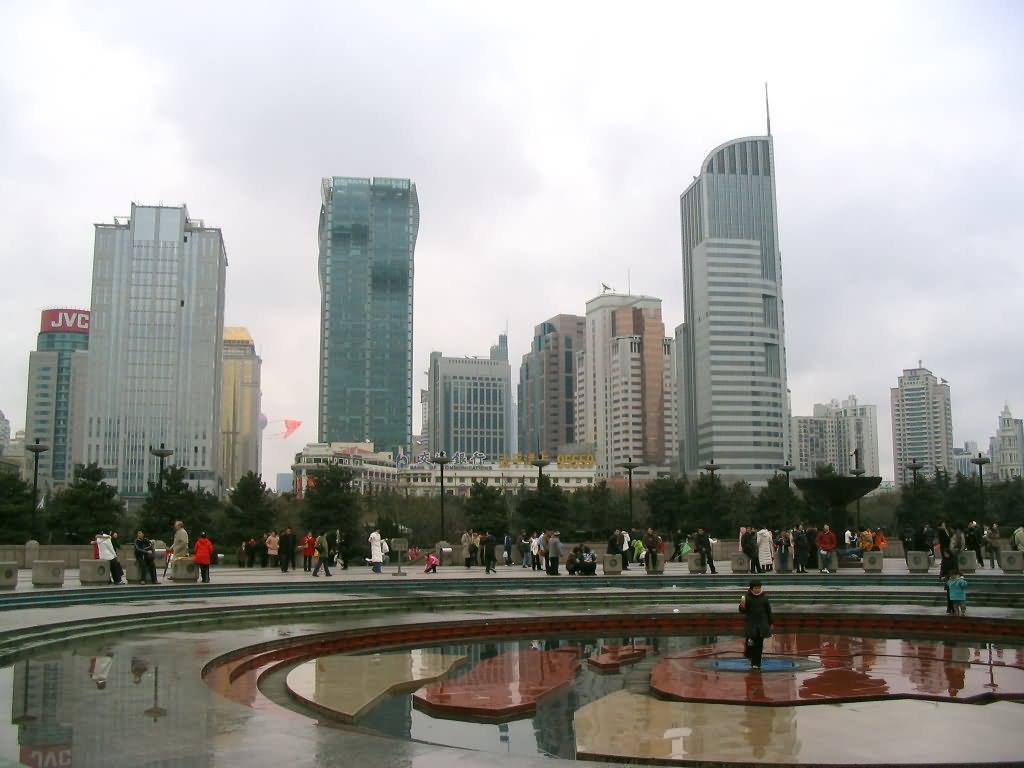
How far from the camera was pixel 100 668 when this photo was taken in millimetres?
Result: 11453

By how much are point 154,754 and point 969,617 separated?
47.7 feet

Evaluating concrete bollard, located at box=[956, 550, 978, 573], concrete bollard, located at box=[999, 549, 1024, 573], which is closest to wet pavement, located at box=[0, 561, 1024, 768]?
concrete bollard, located at box=[956, 550, 978, 573]

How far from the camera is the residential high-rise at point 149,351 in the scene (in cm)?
14638

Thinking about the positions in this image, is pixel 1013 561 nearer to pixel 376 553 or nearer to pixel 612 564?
pixel 612 564

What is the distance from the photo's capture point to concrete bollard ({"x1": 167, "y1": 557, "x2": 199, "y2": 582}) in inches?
882

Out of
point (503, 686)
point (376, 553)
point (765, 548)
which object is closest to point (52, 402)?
point (376, 553)

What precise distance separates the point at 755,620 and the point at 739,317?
161 meters

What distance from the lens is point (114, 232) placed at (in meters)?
148

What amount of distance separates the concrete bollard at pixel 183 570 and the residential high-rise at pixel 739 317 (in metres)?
148

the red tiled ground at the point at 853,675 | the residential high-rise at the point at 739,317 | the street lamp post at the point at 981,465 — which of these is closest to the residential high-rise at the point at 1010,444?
the residential high-rise at the point at 739,317

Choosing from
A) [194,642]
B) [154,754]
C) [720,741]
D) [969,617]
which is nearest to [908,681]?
[720,741]

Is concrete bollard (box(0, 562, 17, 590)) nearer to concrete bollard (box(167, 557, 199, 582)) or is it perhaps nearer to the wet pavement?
the wet pavement

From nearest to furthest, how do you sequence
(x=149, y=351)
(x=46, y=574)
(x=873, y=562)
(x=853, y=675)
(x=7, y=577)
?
(x=853, y=675) → (x=7, y=577) → (x=46, y=574) → (x=873, y=562) → (x=149, y=351)

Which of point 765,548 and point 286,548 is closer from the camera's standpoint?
point 765,548
